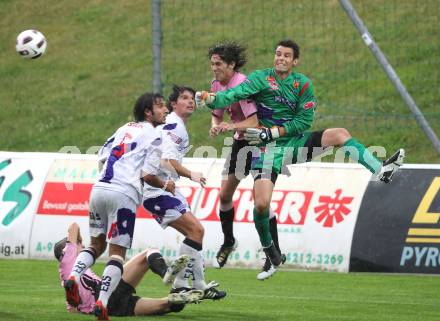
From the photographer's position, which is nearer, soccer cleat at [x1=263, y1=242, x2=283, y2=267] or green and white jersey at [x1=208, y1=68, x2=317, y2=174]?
green and white jersey at [x1=208, y1=68, x2=317, y2=174]

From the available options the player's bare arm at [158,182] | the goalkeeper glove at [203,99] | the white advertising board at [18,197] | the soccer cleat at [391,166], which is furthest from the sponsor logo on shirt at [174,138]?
the white advertising board at [18,197]

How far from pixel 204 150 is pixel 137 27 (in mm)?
8806

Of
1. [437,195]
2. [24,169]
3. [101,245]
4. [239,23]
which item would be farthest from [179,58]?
[101,245]

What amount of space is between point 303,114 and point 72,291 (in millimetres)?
3497

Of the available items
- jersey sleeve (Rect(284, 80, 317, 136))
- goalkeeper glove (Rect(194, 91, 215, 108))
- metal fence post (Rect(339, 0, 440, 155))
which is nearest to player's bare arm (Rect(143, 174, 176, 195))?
goalkeeper glove (Rect(194, 91, 215, 108))

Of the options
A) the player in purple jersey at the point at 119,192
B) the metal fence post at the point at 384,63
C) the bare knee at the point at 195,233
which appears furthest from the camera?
Result: the metal fence post at the point at 384,63

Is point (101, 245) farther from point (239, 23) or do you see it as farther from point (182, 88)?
point (239, 23)

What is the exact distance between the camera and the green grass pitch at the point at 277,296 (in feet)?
38.9

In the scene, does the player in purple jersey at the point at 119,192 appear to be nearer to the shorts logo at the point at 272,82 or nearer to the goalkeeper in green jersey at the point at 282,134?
the goalkeeper in green jersey at the point at 282,134

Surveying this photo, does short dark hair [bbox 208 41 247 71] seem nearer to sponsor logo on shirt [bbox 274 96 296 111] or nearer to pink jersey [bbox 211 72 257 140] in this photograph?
pink jersey [bbox 211 72 257 140]

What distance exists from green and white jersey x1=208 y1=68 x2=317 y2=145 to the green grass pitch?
209 cm

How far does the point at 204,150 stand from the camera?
75.0 feet

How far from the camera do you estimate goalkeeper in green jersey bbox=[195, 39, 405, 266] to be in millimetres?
12625

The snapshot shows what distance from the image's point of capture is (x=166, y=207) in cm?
1259
